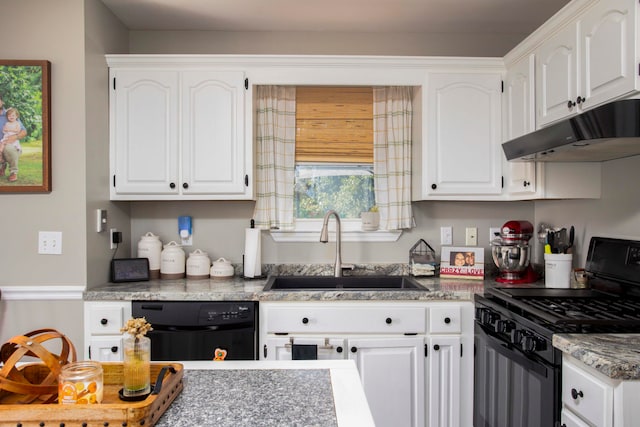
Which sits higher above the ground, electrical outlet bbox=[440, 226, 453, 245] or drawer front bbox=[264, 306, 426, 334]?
electrical outlet bbox=[440, 226, 453, 245]

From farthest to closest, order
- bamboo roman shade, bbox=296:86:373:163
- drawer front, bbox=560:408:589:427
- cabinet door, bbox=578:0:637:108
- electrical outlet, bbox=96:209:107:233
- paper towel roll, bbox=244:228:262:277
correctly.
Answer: bamboo roman shade, bbox=296:86:373:163, paper towel roll, bbox=244:228:262:277, electrical outlet, bbox=96:209:107:233, cabinet door, bbox=578:0:637:108, drawer front, bbox=560:408:589:427

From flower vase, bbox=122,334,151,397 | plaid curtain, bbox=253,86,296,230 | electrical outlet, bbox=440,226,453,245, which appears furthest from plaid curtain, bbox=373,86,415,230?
flower vase, bbox=122,334,151,397

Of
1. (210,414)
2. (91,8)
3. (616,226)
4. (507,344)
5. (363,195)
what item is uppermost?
(91,8)

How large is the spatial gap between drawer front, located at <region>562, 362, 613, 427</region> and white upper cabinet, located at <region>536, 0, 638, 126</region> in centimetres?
100

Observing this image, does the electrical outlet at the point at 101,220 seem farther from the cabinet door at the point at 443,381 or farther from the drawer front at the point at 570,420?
the drawer front at the point at 570,420

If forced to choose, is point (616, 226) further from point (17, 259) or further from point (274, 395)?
point (17, 259)

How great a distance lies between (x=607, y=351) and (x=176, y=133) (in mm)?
2300

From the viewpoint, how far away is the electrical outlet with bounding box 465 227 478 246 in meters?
3.00

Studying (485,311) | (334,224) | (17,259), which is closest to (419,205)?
(334,224)

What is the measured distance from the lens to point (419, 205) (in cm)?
301

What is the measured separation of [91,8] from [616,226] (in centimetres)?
291

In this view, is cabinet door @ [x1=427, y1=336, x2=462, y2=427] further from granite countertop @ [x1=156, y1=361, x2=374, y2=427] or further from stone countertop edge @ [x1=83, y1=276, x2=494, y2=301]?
granite countertop @ [x1=156, y1=361, x2=374, y2=427]

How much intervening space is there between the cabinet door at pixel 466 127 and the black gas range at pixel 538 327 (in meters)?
0.70

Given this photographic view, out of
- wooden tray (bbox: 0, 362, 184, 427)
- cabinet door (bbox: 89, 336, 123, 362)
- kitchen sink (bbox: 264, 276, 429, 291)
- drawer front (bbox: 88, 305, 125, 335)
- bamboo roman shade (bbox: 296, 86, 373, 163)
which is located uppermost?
bamboo roman shade (bbox: 296, 86, 373, 163)
